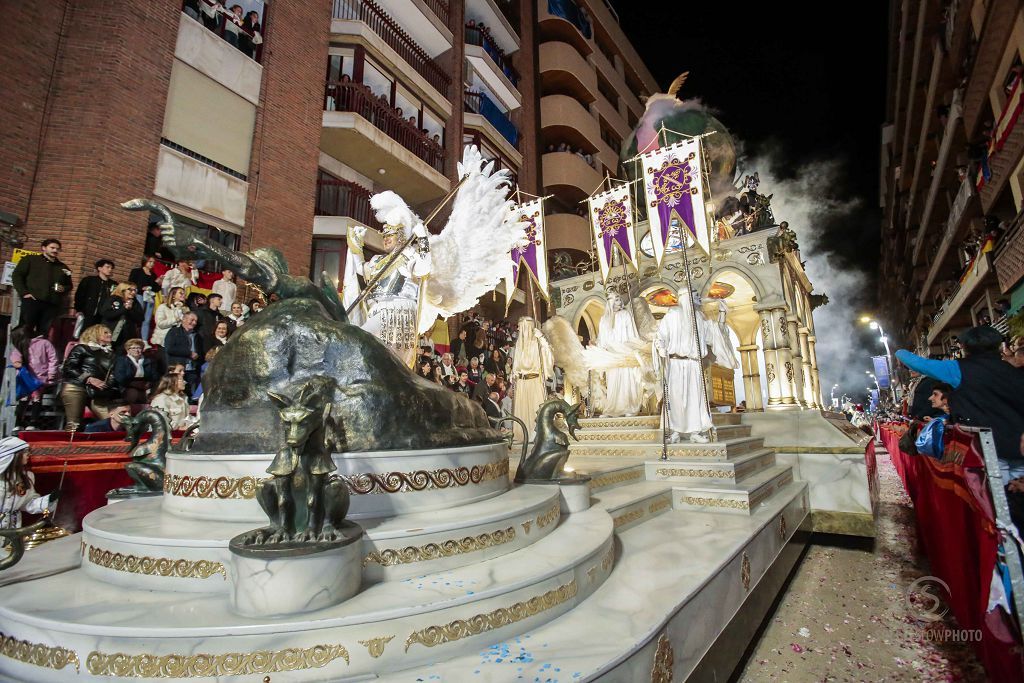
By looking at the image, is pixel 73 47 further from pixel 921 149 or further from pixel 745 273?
pixel 921 149

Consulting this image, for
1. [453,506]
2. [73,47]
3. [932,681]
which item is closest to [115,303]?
[73,47]

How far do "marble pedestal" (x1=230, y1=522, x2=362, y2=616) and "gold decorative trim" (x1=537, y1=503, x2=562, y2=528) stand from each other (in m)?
1.26

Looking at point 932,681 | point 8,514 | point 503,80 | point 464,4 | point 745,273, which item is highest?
point 464,4

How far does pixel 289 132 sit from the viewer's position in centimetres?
1043

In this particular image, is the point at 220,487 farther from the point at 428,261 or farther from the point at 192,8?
the point at 192,8

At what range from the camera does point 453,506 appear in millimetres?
2467

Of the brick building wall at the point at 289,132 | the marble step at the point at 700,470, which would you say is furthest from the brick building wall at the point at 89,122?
the marble step at the point at 700,470

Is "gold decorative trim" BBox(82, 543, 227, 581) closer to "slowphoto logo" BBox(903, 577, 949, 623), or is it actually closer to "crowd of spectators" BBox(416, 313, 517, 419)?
"slowphoto logo" BBox(903, 577, 949, 623)

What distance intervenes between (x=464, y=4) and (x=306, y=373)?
744 inches

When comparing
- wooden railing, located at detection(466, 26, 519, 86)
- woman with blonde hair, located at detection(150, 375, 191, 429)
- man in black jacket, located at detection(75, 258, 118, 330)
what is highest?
wooden railing, located at detection(466, 26, 519, 86)

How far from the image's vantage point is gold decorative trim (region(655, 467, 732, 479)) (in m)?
5.04

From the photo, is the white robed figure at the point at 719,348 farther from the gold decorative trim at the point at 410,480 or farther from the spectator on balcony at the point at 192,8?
the spectator on balcony at the point at 192,8

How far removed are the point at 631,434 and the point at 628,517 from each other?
2.82m

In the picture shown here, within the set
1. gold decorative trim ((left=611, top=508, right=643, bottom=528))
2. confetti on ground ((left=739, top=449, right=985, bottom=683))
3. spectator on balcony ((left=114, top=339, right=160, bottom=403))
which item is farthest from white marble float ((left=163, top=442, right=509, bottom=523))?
spectator on balcony ((left=114, top=339, right=160, bottom=403))
